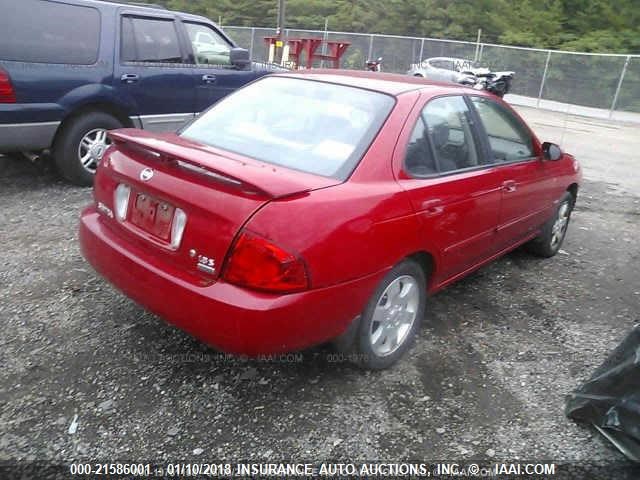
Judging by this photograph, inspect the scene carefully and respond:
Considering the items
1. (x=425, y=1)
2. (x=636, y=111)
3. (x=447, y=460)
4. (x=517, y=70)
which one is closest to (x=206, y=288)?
(x=447, y=460)

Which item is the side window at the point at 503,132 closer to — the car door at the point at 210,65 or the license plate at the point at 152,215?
the license plate at the point at 152,215

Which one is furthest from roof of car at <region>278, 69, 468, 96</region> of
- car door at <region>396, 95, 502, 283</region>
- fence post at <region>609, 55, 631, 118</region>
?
fence post at <region>609, 55, 631, 118</region>

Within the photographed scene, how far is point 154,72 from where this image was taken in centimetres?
580

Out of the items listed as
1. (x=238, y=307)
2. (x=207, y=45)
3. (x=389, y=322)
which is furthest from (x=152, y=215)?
(x=207, y=45)

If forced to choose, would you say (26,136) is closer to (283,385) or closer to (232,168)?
(232,168)

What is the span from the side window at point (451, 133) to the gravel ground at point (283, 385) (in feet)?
3.53

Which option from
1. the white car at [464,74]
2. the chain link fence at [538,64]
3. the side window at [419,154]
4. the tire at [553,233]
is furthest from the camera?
the chain link fence at [538,64]

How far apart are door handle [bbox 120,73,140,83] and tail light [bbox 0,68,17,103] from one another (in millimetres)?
1118

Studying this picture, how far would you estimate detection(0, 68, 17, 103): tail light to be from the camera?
4617 millimetres

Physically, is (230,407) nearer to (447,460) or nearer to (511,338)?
(447,460)

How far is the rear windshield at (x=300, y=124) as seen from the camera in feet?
8.71

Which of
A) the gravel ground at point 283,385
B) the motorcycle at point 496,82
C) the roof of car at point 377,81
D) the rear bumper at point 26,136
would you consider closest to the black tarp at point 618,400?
the gravel ground at point 283,385

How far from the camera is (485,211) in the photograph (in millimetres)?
3393

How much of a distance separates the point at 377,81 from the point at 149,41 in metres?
3.70
